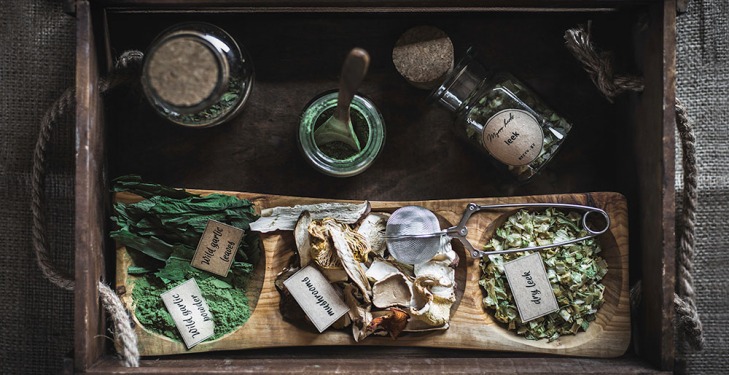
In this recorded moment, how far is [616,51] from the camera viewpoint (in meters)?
1.74

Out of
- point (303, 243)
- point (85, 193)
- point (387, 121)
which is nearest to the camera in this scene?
point (85, 193)

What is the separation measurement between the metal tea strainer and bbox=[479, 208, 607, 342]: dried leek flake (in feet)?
0.12

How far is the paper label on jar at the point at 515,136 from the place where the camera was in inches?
62.1

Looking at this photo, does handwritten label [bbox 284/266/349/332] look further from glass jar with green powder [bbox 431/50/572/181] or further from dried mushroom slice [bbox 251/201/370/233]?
glass jar with green powder [bbox 431/50/572/181]

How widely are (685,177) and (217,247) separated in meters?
1.34

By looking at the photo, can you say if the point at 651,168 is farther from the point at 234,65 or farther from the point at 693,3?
the point at 234,65

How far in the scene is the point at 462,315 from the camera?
5.45 ft

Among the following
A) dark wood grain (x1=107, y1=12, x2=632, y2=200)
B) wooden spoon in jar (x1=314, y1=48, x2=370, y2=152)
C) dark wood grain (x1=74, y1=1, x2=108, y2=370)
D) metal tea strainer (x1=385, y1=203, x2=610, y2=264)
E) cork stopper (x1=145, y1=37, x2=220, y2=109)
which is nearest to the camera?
wooden spoon in jar (x1=314, y1=48, x2=370, y2=152)

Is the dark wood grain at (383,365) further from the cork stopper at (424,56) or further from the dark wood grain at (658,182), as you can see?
the cork stopper at (424,56)

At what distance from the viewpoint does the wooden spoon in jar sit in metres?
1.22

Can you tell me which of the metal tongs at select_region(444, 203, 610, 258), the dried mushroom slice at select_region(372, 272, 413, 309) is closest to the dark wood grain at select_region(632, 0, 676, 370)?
the metal tongs at select_region(444, 203, 610, 258)

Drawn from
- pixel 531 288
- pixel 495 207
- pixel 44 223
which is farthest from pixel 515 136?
pixel 44 223

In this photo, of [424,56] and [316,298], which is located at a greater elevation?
[424,56]

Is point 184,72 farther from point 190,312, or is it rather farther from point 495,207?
point 495,207
